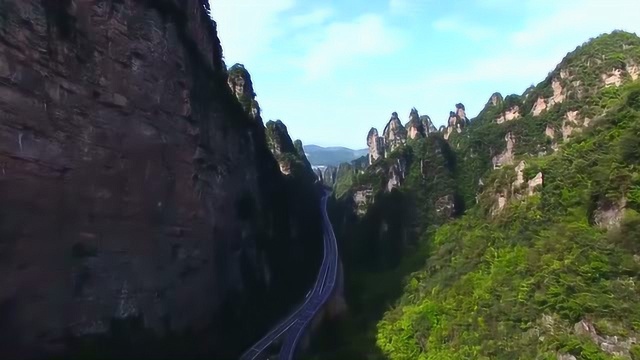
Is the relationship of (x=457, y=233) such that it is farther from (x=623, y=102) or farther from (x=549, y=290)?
(x=549, y=290)

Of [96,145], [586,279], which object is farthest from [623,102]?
[96,145]

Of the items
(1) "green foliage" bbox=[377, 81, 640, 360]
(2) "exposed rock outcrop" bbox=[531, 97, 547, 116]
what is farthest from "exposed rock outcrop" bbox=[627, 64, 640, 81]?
(1) "green foliage" bbox=[377, 81, 640, 360]

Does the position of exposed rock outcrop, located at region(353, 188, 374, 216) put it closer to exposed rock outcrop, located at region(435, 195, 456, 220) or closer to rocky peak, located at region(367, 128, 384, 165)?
exposed rock outcrop, located at region(435, 195, 456, 220)

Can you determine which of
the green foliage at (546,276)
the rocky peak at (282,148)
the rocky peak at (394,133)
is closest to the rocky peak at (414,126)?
the rocky peak at (394,133)

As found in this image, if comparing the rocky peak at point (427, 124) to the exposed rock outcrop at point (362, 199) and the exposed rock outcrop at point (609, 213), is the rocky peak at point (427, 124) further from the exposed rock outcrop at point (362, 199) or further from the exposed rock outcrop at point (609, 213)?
the exposed rock outcrop at point (609, 213)

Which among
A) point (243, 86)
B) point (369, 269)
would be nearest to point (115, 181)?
point (369, 269)

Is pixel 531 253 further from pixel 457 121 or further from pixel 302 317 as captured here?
pixel 457 121
